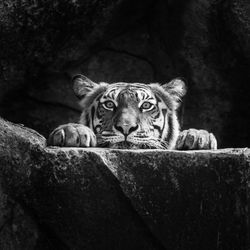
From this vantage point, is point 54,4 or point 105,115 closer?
point 105,115

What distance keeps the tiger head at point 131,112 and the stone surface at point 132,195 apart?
75cm

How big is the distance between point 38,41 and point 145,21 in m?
0.93

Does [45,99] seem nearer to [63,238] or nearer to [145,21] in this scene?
[145,21]

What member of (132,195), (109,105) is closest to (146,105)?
(109,105)

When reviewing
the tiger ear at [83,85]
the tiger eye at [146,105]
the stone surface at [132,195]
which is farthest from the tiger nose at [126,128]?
the tiger ear at [83,85]

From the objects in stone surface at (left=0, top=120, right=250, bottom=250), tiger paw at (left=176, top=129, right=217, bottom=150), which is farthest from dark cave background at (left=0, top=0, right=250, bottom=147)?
stone surface at (left=0, top=120, right=250, bottom=250)

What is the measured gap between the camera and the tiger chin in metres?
4.52

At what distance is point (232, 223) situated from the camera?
161 inches

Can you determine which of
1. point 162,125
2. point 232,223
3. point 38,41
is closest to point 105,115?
point 162,125

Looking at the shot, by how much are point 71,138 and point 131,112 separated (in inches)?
28.5

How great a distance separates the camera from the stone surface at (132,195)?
4090 millimetres

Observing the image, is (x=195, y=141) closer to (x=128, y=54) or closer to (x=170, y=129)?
(x=170, y=129)

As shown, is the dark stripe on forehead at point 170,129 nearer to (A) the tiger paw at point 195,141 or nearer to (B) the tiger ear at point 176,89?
(B) the tiger ear at point 176,89

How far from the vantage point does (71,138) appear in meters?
4.42
